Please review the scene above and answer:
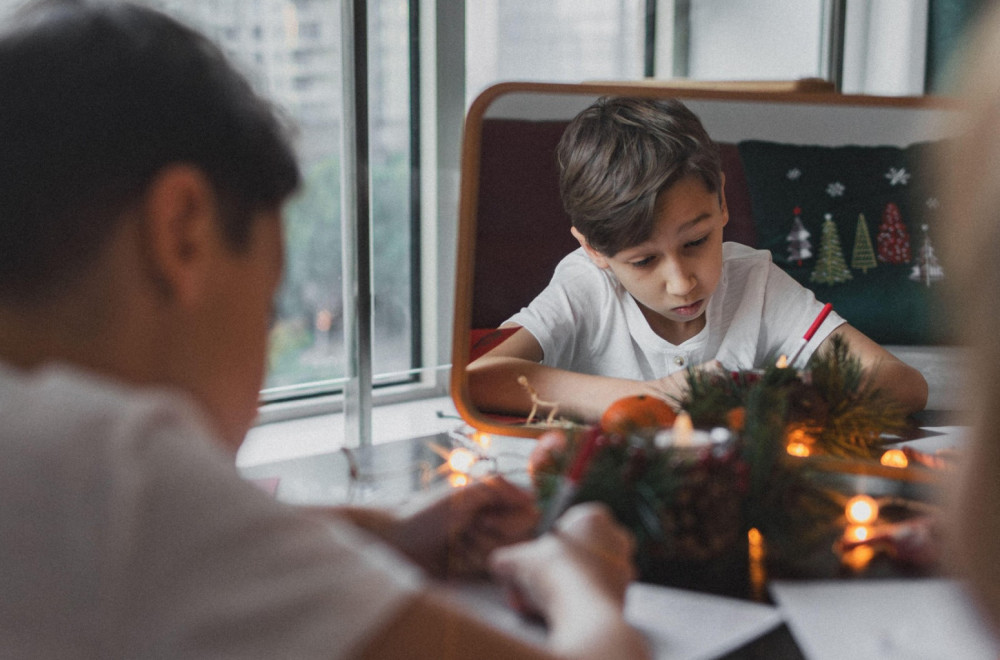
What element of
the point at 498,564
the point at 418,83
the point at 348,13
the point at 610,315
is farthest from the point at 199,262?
the point at 418,83

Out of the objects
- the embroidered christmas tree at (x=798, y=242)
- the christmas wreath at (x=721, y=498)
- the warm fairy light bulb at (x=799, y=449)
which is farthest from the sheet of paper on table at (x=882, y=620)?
the embroidered christmas tree at (x=798, y=242)

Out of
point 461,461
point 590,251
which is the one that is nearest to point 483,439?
point 461,461

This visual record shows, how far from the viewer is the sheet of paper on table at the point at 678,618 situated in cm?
37

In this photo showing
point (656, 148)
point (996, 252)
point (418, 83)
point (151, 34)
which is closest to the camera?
point (996, 252)

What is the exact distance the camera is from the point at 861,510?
1.64ft

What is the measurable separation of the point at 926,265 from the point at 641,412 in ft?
0.76

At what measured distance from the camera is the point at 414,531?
0.46 meters

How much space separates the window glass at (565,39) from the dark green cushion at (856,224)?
0.48 meters

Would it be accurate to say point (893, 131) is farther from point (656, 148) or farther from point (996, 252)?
point (996, 252)

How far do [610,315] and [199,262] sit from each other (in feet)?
1.07

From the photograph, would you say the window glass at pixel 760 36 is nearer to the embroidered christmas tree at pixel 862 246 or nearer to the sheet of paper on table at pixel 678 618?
the embroidered christmas tree at pixel 862 246

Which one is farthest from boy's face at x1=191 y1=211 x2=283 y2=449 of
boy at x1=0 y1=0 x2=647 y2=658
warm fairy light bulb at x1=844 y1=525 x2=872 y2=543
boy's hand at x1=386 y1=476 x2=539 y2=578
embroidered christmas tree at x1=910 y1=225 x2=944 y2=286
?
embroidered christmas tree at x1=910 y1=225 x2=944 y2=286

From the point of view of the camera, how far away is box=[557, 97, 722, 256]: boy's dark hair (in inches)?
21.7

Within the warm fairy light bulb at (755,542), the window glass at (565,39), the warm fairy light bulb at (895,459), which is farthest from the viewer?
the window glass at (565,39)
